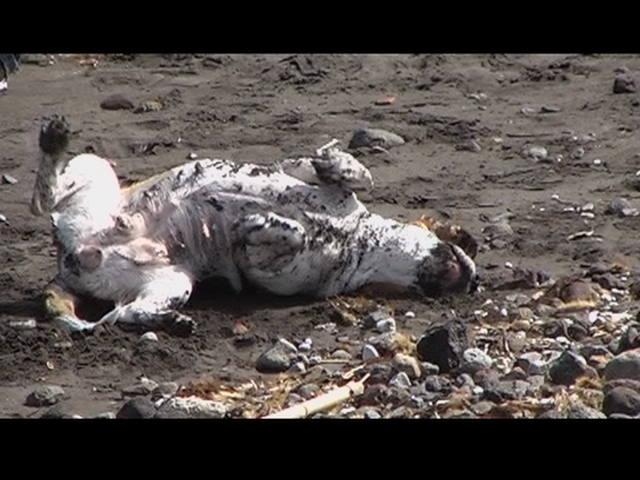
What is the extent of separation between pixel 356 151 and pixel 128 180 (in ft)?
4.43

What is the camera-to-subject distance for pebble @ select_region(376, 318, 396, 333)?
592 cm

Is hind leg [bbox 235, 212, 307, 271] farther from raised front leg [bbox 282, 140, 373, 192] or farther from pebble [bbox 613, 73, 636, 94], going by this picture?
pebble [bbox 613, 73, 636, 94]

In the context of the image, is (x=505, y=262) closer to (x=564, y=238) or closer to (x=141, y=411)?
(x=564, y=238)

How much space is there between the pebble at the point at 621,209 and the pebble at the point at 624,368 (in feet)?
7.14

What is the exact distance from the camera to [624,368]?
5.12m

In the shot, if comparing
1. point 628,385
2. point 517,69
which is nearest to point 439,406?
point 628,385

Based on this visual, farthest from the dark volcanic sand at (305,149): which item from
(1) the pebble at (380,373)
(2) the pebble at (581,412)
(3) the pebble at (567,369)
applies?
(2) the pebble at (581,412)

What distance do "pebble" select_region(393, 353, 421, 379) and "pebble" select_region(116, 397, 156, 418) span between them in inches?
34.7

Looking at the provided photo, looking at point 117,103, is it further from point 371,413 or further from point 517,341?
point 371,413

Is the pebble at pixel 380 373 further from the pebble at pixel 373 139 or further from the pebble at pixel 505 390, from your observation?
the pebble at pixel 373 139

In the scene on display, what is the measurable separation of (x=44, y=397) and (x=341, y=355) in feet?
3.66

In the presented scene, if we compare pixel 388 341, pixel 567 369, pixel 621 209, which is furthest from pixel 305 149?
pixel 567 369

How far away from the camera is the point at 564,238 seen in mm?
6984
